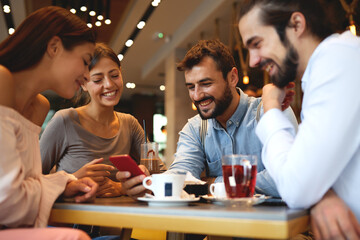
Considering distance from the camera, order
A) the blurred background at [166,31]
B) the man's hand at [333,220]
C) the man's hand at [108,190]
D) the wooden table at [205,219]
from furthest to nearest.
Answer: the blurred background at [166,31] → the man's hand at [108,190] → the man's hand at [333,220] → the wooden table at [205,219]

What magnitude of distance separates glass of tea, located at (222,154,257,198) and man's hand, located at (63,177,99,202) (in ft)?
1.61

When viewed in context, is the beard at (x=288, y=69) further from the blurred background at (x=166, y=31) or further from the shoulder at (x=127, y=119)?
the blurred background at (x=166, y=31)

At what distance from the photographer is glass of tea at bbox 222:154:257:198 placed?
1193 millimetres

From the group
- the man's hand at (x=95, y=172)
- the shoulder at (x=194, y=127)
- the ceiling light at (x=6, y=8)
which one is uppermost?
the ceiling light at (x=6, y=8)

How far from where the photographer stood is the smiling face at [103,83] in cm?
239

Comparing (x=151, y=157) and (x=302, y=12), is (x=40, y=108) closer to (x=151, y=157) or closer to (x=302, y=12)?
(x=151, y=157)

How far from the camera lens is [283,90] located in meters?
1.36

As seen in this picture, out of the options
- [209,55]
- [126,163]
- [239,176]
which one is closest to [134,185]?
[126,163]

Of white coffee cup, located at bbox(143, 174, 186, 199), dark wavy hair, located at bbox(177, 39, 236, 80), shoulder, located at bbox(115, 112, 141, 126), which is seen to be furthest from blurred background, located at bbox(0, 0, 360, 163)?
white coffee cup, located at bbox(143, 174, 186, 199)

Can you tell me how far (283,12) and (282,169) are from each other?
2.00 ft

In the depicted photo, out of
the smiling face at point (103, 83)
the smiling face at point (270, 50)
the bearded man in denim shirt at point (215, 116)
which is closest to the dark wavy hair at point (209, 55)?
the bearded man in denim shirt at point (215, 116)

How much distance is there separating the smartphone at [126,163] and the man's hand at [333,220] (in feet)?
2.03

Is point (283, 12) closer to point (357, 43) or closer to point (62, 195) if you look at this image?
point (357, 43)

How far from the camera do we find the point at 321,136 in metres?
1.00
